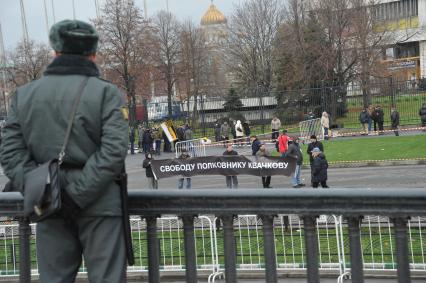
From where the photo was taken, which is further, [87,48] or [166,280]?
[166,280]

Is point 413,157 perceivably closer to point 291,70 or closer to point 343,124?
point 343,124

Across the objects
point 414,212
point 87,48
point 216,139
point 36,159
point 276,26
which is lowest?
point 216,139

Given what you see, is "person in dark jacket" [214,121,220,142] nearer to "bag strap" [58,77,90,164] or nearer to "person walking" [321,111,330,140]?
"person walking" [321,111,330,140]

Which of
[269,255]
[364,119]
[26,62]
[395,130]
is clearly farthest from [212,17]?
[269,255]

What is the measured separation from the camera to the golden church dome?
379 ft

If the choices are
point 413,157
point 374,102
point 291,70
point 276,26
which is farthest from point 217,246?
point 276,26

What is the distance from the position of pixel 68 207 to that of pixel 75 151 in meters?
0.33

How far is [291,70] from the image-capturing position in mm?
54531

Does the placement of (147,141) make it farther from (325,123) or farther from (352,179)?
(352,179)

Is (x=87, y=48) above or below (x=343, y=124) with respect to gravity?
above

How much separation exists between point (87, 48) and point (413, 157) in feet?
87.0

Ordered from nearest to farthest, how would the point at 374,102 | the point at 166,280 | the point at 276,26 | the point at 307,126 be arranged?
the point at 166,280
the point at 307,126
the point at 374,102
the point at 276,26

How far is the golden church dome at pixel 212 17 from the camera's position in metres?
115

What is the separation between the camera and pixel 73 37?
4.03 metres
